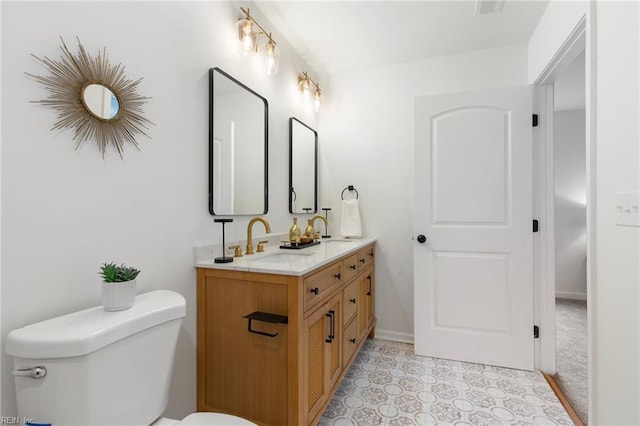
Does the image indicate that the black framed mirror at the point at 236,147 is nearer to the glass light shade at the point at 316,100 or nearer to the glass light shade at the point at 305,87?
the glass light shade at the point at 305,87

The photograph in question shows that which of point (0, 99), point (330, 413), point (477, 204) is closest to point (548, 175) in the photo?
point (477, 204)

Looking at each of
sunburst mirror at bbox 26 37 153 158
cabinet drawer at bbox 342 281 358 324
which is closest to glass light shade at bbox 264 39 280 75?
sunburst mirror at bbox 26 37 153 158

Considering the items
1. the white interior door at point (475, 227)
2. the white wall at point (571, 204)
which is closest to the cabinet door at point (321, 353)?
the white interior door at point (475, 227)

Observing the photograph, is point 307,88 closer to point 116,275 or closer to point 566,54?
point 566,54

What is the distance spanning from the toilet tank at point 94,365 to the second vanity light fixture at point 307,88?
2.06 meters

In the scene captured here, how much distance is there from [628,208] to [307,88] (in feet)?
7.12

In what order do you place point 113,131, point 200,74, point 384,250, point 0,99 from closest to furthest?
1. point 0,99
2. point 113,131
3. point 200,74
4. point 384,250

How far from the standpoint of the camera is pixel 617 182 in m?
1.16

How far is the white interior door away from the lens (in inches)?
86.3

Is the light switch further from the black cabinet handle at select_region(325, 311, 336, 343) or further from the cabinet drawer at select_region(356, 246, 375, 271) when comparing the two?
the cabinet drawer at select_region(356, 246, 375, 271)

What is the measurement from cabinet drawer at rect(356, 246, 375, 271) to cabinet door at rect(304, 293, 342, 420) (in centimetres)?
53

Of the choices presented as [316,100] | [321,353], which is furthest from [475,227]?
[316,100]

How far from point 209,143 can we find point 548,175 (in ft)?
7.28

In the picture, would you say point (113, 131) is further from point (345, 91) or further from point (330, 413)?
point (345, 91)
